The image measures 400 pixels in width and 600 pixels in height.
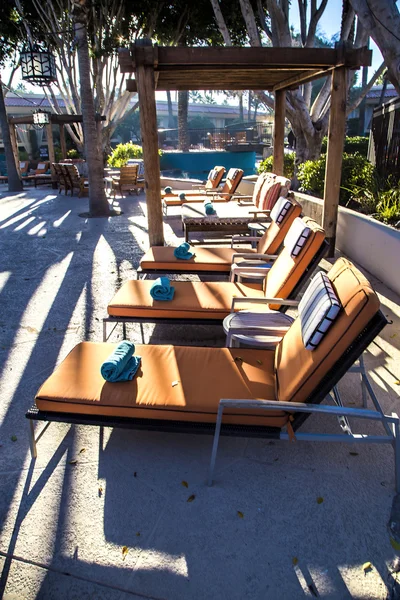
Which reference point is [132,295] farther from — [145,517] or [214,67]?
[214,67]

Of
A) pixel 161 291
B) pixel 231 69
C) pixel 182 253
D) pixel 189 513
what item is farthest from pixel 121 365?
pixel 231 69

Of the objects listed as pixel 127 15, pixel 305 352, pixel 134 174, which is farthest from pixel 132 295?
pixel 127 15

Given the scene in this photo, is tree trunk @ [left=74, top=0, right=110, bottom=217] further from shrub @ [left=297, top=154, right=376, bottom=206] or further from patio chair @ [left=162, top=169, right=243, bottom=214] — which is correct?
shrub @ [left=297, top=154, right=376, bottom=206]

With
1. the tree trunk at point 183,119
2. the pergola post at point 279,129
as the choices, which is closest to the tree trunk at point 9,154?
the tree trunk at point 183,119

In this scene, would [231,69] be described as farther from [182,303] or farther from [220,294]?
[182,303]

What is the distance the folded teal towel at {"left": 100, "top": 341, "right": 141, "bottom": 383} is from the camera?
8.84ft

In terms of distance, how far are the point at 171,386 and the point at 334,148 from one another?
192 inches

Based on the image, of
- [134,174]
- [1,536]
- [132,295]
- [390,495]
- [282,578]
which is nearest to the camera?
[282,578]

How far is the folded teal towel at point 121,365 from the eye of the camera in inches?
106

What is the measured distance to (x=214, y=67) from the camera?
19.6 ft

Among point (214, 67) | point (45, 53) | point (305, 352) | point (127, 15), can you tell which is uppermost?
point (127, 15)

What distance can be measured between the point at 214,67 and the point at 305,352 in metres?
5.03

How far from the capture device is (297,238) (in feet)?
12.3

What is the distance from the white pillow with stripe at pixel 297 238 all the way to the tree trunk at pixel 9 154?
15623mm
